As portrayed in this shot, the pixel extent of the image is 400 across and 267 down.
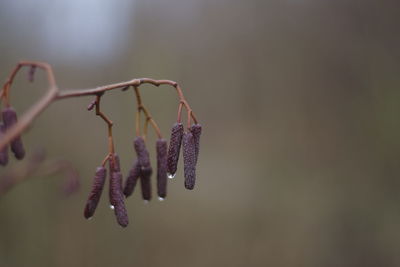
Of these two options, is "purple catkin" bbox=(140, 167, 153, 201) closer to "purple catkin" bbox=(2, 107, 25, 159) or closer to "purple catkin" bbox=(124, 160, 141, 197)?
"purple catkin" bbox=(124, 160, 141, 197)

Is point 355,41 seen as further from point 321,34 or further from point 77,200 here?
point 77,200

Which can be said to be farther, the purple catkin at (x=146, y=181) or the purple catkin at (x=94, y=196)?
the purple catkin at (x=146, y=181)

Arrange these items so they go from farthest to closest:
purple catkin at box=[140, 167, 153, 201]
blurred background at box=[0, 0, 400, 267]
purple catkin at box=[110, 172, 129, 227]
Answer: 1. blurred background at box=[0, 0, 400, 267]
2. purple catkin at box=[140, 167, 153, 201]
3. purple catkin at box=[110, 172, 129, 227]

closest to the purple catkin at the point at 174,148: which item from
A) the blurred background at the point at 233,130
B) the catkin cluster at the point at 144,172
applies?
the catkin cluster at the point at 144,172

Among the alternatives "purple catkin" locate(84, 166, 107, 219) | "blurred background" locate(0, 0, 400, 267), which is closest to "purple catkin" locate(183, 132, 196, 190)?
"purple catkin" locate(84, 166, 107, 219)

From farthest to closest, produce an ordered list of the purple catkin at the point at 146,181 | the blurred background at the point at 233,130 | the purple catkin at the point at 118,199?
1. the blurred background at the point at 233,130
2. the purple catkin at the point at 146,181
3. the purple catkin at the point at 118,199

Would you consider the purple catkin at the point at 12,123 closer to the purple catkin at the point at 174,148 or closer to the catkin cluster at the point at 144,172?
the catkin cluster at the point at 144,172

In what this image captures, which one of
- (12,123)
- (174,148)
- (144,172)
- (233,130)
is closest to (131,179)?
(144,172)

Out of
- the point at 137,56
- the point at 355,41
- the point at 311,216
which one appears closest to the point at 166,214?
the point at 311,216
